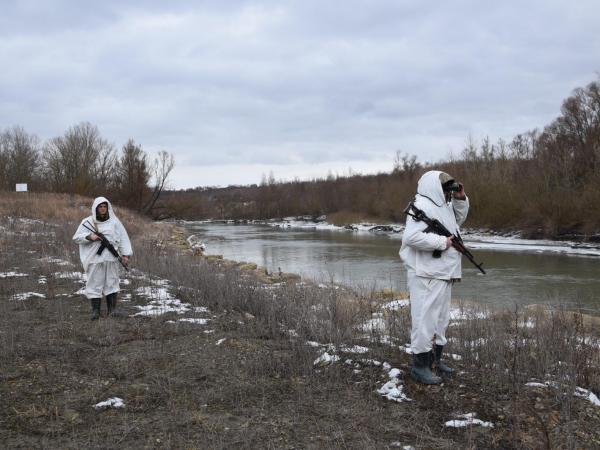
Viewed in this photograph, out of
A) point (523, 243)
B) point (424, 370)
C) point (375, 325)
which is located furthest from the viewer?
point (523, 243)

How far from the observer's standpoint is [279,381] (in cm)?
Result: 458

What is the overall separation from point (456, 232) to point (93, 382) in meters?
3.60

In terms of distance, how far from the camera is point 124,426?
142 inches

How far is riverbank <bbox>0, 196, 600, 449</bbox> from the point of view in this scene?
352 cm

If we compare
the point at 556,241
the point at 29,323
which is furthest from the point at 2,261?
the point at 556,241

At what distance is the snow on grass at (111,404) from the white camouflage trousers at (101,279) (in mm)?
3300

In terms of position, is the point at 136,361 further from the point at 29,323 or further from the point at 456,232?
the point at 456,232

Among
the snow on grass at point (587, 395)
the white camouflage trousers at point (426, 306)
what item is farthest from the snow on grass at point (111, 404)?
the snow on grass at point (587, 395)

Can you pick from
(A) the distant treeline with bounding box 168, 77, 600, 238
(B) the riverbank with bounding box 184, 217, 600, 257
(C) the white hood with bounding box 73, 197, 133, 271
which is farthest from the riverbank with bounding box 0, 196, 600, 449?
(A) the distant treeline with bounding box 168, 77, 600, 238

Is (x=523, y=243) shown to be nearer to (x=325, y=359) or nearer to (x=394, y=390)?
(x=325, y=359)

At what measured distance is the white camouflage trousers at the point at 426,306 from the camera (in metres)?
4.27

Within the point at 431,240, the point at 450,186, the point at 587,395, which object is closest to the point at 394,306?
the point at 450,186

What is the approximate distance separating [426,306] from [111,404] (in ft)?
8.98

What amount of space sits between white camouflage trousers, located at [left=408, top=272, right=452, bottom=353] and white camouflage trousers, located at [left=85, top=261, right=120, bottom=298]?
4.73m
